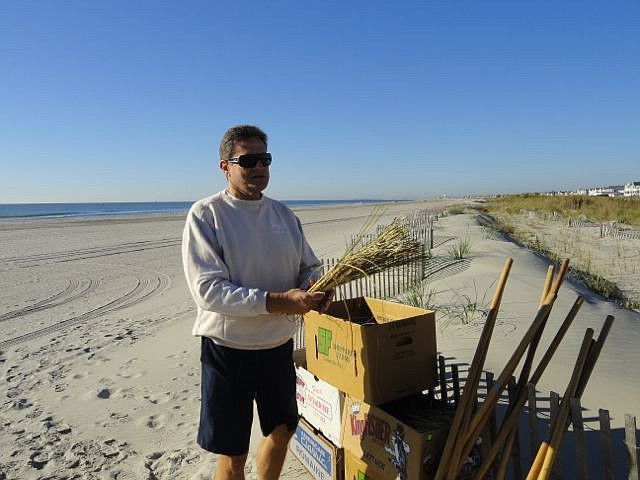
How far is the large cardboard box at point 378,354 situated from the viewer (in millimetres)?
2143

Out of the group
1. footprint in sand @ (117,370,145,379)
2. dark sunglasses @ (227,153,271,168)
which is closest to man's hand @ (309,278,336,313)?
dark sunglasses @ (227,153,271,168)

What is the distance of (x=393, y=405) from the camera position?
2695 mm

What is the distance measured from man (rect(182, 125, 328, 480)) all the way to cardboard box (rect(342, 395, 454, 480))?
1.41 feet

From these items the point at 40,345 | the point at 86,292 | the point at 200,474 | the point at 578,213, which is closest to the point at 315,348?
the point at 200,474

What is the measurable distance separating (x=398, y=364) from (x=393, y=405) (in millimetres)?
607

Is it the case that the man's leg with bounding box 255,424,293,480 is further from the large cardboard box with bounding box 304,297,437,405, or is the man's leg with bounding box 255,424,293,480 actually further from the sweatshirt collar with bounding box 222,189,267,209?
the sweatshirt collar with bounding box 222,189,267,209

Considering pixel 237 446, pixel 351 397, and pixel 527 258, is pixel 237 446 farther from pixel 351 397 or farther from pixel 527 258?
pixel 527 258

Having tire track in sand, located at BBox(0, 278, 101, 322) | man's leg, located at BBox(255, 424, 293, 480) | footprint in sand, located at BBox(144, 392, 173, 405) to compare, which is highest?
man's leg, located at BBox(255, 424, 293, 480)

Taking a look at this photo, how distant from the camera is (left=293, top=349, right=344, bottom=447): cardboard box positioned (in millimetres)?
2508

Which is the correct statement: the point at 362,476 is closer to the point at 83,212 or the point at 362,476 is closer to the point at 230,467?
the point at 230,467

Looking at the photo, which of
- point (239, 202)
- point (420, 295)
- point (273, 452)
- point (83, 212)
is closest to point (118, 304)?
point (420, 295)

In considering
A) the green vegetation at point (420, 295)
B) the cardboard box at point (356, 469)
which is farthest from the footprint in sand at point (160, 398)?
the green vegetation at point (420, 295)

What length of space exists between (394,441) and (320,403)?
680mm

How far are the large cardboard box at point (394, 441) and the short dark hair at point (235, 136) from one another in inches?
57.4
